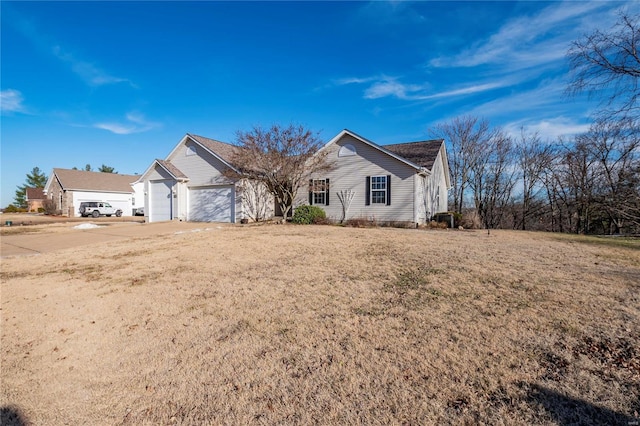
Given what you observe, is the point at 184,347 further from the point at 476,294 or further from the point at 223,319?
the point at 476,294

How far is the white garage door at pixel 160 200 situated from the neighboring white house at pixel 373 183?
8738 mm

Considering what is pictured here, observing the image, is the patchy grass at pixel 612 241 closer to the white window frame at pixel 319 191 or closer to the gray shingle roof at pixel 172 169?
the white window frame at pixel 319 191

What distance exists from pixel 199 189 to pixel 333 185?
342 inches

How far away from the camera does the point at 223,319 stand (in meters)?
3.64

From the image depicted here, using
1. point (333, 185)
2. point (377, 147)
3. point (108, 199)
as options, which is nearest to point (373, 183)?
point (377, 147)

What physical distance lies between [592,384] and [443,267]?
132 inches

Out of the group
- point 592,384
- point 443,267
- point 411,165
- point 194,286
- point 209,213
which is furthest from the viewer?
point 209,213

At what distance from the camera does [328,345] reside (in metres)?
2.93

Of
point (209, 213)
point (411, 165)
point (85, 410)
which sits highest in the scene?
point (411, 165)

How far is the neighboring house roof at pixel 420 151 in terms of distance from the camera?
16.0 metres

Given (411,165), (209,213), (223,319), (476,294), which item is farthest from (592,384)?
(209,213)

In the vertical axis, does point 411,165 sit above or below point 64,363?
above

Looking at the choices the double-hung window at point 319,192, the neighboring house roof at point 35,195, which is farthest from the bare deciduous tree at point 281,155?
the neighboring house roof at point 35,195

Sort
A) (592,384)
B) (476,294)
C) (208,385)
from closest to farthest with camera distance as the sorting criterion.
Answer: (592,384) < (208,385) < (476,294)
